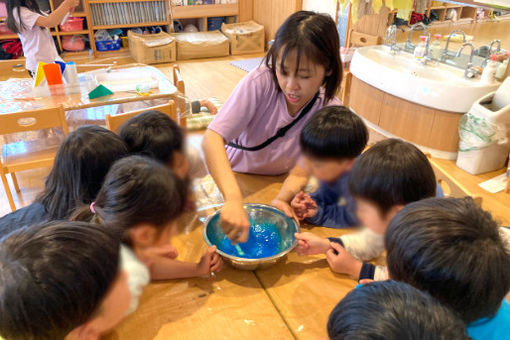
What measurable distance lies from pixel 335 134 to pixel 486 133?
1.87 meters

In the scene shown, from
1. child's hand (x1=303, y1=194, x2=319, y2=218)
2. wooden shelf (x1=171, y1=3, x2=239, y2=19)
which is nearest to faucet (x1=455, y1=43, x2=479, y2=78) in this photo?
child's hand (x1=303, y1=194, x2=319, y2=218)

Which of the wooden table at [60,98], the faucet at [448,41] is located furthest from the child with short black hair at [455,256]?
the faucet at [448,41]

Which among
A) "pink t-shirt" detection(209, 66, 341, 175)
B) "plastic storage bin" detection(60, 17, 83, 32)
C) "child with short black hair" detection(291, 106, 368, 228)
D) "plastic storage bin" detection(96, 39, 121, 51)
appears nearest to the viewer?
"child with short black hair" detection(291, 106, 368, 228)

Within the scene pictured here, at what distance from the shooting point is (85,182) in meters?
1.03

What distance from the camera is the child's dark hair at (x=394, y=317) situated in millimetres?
436

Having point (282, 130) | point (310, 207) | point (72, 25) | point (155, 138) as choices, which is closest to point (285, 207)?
point (310, 207)

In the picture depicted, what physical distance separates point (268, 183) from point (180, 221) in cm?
37

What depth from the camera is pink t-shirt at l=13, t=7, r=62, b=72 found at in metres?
2.71

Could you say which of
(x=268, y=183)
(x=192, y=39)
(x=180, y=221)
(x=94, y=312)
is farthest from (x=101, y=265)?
(x=192, y=39)

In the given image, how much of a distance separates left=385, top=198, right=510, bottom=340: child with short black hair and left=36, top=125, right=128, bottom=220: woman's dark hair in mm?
762

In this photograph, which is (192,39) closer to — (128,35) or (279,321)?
(128,35)

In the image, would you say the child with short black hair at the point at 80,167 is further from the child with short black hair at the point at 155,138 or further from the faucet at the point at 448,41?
the faucet at the point at 448,41

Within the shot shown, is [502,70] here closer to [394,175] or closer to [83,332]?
[394,175]

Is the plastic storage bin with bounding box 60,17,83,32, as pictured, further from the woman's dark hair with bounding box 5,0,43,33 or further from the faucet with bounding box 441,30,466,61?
the faucet with bounding box 441,30,466,61
